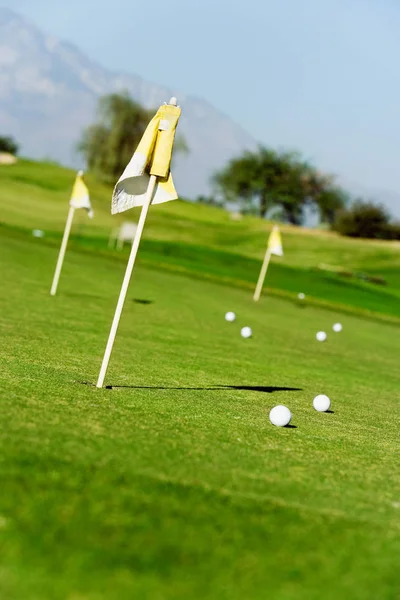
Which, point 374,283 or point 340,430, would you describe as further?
point 374,283

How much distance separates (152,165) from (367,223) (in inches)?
3227

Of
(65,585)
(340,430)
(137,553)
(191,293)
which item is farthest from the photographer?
(191,293)

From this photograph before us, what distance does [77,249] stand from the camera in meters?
39.4

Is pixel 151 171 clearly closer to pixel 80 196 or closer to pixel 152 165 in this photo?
pixel 152 165

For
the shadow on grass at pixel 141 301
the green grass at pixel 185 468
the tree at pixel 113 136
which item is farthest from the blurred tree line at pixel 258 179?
the green grass at pixel 185 468

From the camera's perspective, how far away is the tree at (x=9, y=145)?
5156 inches

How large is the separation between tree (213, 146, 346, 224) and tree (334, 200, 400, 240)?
2136cm

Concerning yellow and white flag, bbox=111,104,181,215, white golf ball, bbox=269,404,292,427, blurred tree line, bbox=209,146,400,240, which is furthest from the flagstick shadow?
blurred tree line, bbox=209,146,400,240

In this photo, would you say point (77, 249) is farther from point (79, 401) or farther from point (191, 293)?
point (79, 401)

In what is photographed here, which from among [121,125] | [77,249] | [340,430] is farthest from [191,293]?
[121,125]

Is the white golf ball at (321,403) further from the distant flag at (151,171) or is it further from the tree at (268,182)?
the tree at (268,182)

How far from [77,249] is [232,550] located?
35.0 meters

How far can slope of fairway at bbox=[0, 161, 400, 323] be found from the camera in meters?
42.9

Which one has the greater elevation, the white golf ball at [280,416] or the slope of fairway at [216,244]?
the slope of fairway at [216,244]
